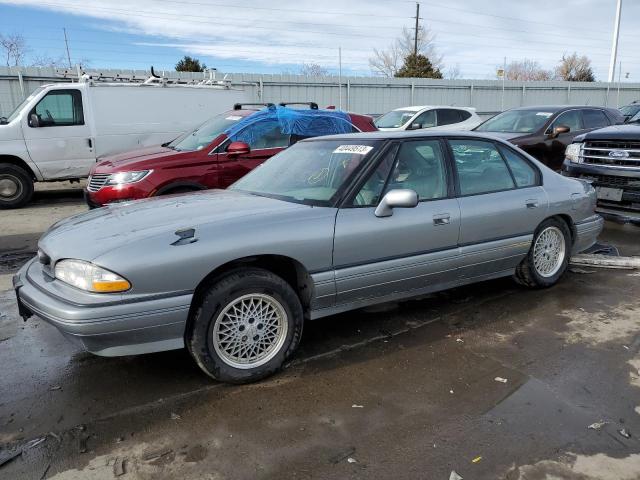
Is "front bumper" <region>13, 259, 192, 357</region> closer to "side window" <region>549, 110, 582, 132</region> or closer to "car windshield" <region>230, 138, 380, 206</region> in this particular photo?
"car windshield" <region>230, 138, 380, 206</region>

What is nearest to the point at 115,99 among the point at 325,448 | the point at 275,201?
the point at 275,201

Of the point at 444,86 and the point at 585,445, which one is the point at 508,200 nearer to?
the point at 585,445

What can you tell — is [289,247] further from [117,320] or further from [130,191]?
[130,191]

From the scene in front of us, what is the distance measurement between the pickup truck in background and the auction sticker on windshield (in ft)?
14.1

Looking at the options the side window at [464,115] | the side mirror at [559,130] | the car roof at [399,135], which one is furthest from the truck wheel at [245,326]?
the side window at [464,115]

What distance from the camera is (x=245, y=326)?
3326mm

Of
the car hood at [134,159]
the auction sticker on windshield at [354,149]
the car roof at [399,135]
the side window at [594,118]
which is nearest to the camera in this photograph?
the auction sticker on windshield at [354,149]

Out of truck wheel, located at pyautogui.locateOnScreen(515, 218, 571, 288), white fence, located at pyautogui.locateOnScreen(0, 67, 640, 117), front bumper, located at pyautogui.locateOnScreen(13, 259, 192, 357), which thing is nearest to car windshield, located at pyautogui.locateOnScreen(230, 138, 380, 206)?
front bumper, located at pyautogui.locateOnScreen(13, 259, 192, 357)

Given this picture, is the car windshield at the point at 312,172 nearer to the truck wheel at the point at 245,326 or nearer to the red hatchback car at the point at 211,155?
the truck wheel at the point at 245,326

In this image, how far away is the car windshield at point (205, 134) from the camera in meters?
7.33

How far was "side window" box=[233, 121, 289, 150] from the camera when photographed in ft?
24.4

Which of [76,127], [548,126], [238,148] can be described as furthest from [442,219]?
[76,127]

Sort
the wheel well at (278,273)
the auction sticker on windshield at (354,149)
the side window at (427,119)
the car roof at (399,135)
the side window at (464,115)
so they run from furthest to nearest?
1. the side window at (464,115)
2. the side window at (427,119)
3. the car roof at (399,135)
4. the auction sticker on windshield at (354,149)
5. the wheel well at (278,273)

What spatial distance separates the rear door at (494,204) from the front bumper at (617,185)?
8.28 feet
